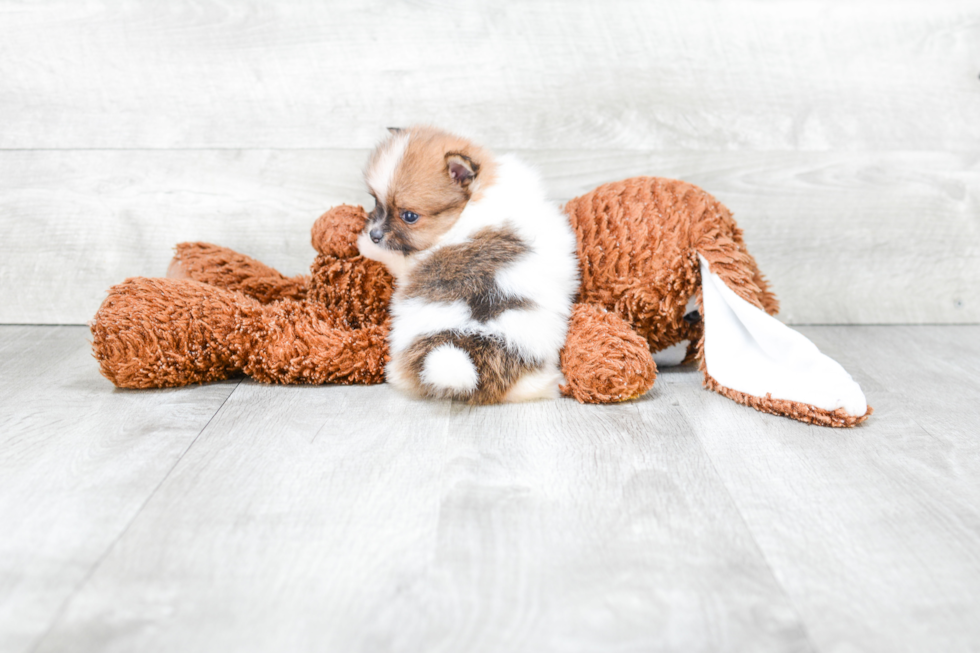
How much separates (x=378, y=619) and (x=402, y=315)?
0.54 m

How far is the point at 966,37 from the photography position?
4.89ft

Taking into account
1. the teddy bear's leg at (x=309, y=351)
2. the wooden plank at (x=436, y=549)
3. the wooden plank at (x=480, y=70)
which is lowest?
the wooden plank at (x=436, y=549)

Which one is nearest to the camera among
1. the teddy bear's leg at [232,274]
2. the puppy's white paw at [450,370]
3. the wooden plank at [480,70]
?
the puppy's white paw at [450,370]

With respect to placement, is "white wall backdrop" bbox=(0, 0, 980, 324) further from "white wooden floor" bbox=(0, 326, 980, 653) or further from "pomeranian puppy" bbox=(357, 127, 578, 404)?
"white wooden floor" bbox=(0, 326, 980, 653)

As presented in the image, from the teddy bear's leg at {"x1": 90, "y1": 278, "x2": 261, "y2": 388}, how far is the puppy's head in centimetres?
27

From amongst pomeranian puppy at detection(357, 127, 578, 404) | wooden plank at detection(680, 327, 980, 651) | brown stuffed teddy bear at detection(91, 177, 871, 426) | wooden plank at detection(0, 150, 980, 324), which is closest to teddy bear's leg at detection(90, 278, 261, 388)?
brown stuffed teddy bear at detection(91, 177, 871, 426)

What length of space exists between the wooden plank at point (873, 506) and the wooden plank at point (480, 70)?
0.60 m

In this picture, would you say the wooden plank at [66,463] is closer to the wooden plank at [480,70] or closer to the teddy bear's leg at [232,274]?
the teddy bear's leg at [232,274]

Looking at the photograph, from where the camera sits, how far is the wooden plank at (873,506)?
0.65 meters

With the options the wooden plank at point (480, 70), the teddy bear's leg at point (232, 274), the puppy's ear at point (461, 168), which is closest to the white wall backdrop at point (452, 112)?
the wooden plank at point (480, 70)

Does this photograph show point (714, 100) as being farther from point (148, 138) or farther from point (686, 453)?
point (148, 138)

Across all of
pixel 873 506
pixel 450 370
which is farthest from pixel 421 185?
pixel 873 506

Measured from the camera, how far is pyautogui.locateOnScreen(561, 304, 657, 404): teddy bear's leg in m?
1.07

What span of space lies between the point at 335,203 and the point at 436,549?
924 millimetres
